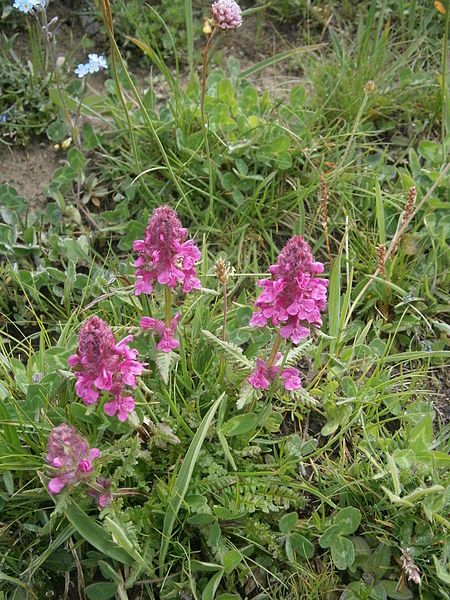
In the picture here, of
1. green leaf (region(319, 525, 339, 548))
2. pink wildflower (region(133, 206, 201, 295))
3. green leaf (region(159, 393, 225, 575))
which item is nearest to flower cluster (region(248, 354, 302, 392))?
green leaf (region(159, 393, 225, 575))

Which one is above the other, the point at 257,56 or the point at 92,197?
the point at 257,56

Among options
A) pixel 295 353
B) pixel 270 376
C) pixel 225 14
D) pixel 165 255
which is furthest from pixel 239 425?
pixel 225 14

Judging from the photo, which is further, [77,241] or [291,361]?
[77,241]

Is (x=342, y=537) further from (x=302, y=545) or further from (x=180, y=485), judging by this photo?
(x=180, y=485)

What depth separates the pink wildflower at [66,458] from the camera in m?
1.68

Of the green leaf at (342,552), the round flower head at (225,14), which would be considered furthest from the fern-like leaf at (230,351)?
the round flower head at (225,14)

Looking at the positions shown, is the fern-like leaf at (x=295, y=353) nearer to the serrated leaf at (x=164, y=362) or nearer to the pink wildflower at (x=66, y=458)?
the serrated leaf at (x=164, y=362)

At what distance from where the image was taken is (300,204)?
269 centimetres

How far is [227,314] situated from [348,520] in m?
0.78

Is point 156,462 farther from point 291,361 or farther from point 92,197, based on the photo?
point 92,197

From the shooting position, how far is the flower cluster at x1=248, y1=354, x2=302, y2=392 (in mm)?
2041

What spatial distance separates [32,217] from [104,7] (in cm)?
97

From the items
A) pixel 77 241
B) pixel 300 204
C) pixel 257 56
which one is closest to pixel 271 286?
pixel 300 204

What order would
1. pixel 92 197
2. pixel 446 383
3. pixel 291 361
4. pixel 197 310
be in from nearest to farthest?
pixel 291 361 < pixel 197 310 < pixel 446 383 < pixel 92 197
